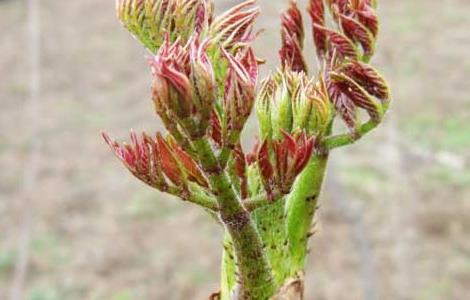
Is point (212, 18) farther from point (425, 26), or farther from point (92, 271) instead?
point (425, 26)

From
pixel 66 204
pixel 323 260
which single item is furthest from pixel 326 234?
pixel 66 204

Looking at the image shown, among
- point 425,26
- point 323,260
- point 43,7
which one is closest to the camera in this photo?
point 323,260

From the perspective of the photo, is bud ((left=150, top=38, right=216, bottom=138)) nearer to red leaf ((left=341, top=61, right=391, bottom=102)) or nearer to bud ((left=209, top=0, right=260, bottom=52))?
bud ((left=209, top=0, right=260, bottom=52))

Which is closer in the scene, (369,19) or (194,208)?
(369,19)

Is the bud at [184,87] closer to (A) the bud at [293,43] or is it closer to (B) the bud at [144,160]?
(B) the bud at [144,160]

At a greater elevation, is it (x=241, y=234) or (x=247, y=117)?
(x=247, y=117)

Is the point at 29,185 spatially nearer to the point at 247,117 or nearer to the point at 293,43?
the point at 293,43

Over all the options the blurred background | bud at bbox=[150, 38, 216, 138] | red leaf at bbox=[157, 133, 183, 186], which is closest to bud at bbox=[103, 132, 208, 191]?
red leaf at bbox=[157, 133, 183, 186]

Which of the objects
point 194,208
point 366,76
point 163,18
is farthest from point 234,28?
point 194,208

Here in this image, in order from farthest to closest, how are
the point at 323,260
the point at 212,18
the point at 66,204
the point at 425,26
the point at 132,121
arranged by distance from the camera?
the point at 425,26 → the point at 132,121 → the point at 66,204 → the point at 323,260 → the point at 212,18
